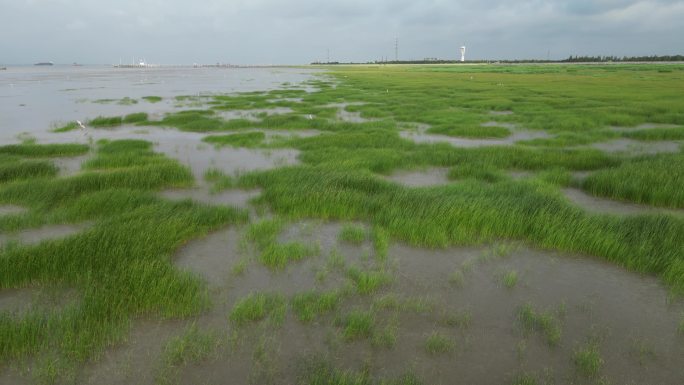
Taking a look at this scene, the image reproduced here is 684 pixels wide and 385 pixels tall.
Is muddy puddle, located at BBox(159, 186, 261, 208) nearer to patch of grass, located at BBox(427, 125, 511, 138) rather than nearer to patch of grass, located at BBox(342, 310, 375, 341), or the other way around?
patch of grass, located at BBox(342, 310, 375, 341)

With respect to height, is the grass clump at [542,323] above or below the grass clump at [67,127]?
below

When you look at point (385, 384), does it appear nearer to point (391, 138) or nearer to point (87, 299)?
point (87, 299)

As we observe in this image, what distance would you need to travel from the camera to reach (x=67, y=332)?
3348 millimetres

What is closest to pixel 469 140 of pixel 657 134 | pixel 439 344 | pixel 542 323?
pixel 657 134

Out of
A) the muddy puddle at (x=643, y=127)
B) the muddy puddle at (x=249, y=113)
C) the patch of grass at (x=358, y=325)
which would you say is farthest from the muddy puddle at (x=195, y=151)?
the muddy puddle at (x=643, y=127)

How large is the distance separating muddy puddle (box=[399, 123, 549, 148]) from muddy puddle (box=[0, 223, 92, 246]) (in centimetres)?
1032

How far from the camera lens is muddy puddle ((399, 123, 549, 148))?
42.5ft

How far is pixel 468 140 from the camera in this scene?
13570 millimetres

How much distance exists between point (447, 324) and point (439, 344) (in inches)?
15.4

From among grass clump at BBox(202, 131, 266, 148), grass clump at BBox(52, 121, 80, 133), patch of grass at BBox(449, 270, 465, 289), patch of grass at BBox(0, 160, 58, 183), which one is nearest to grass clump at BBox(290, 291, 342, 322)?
patch of grass at BBox(449, 270, 465, 289)

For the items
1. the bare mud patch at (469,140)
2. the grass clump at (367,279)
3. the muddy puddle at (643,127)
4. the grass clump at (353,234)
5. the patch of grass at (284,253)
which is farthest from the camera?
the muddy puddle at (643,127)

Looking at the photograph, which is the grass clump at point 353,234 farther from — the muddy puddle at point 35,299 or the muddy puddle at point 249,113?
the muddy puddle at point 249,113

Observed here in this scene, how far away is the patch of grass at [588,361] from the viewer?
3.21 meters

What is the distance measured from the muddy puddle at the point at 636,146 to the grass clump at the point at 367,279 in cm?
1039
